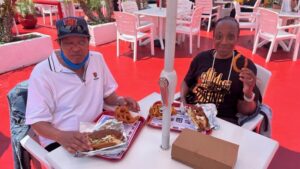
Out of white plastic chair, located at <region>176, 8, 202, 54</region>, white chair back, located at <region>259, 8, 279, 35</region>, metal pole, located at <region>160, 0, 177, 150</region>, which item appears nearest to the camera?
metal pole, located at <region>160, 0, 177, 150</region>

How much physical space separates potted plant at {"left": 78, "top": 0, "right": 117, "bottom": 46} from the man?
156 inches

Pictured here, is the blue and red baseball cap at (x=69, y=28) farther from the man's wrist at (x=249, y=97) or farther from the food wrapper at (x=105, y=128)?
the man's wrist at (x=249, y=97)

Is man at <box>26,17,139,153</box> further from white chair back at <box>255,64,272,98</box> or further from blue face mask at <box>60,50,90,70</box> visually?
white chair back at <box>255,64,272,98</box>

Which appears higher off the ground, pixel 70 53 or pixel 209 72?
pixel 70 53

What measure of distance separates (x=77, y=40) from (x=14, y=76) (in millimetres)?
2980

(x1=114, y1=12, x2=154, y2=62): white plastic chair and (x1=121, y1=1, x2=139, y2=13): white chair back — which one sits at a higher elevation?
(x1=121, y1=1, x2=139, y2=13): white chair back

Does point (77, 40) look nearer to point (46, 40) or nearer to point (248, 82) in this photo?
point (248, 82)

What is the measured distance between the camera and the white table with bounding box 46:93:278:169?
1023mm

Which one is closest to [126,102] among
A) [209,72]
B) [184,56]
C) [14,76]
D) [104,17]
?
[209,72]

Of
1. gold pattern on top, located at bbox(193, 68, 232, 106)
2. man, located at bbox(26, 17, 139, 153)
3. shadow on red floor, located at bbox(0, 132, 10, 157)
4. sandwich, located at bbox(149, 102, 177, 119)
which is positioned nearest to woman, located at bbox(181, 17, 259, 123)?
gold pattern on top, located at bbox(193, 68, 232, 106)

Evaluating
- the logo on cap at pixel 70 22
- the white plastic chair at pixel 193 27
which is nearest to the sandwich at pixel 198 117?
the logo on cap at pixel 70 22

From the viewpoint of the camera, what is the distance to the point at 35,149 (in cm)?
128

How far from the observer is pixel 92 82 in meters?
1.46

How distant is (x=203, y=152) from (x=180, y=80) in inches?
108
